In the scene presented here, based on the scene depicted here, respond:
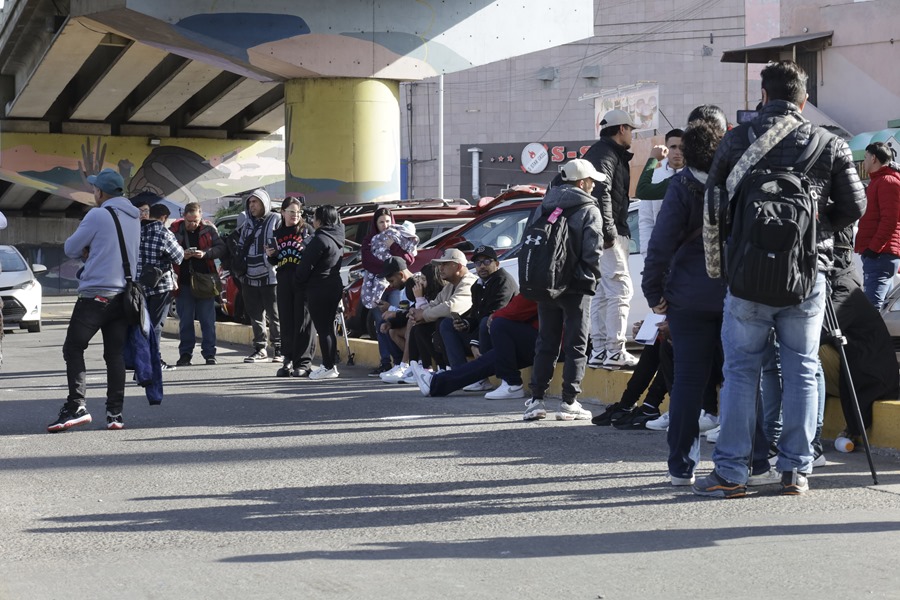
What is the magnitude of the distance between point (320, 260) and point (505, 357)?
2.91 meters

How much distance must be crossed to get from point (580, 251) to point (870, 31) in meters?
23.3

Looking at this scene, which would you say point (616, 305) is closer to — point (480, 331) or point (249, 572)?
point (480, 331)

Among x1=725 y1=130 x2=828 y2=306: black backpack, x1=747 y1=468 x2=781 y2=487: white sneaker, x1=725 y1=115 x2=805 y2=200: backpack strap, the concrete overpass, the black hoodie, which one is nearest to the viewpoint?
x1=725 y1=130 x2=828 y2=306: black backpack

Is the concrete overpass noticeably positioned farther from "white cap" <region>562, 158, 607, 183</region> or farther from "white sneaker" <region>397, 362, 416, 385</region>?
"white cap" <region>562, 158, 607, 183</region>

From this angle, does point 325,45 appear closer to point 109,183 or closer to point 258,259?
point 258,259

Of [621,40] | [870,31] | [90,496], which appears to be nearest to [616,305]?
[90,496]

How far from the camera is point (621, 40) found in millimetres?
60875

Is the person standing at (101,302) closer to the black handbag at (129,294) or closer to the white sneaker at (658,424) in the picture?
the black handbag at (129,294)

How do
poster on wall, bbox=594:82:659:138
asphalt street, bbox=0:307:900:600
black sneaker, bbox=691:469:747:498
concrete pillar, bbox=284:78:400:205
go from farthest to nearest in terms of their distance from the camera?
1. poster on wall, bbox=594:82:659:138
2. concrete pillar, bbox=284:78:400:205
3. black sneaker, bbox=691:469:747:498
4. asphalt street, bbox=0:307:900:600

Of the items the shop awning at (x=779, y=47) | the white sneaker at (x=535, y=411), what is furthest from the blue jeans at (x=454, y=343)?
the shop awning at (x=779, y=47)

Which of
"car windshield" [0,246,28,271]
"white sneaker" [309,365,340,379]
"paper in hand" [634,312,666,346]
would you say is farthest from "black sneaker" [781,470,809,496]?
"car windshield" [0,246,28,271]

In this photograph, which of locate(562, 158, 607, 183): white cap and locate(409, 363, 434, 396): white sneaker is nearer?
locate(562, 158, 607, 183): white cap

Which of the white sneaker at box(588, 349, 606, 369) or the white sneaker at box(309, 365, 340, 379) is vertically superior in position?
the white sneaker at box(588, 349, 606, 369)

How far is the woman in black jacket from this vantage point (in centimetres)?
1282
